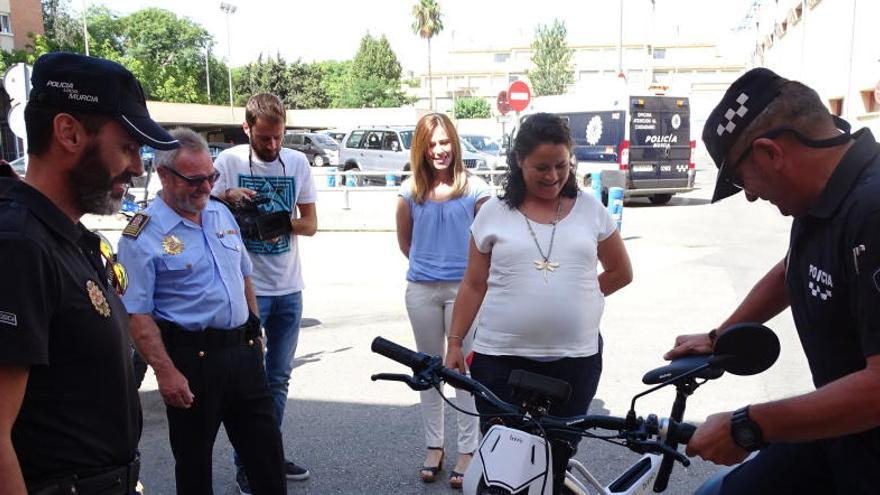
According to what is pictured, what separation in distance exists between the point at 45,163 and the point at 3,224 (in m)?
0.23

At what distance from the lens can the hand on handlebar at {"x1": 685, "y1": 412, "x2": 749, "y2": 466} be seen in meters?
1.84

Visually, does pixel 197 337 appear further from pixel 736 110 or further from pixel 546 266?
pixel 736 110

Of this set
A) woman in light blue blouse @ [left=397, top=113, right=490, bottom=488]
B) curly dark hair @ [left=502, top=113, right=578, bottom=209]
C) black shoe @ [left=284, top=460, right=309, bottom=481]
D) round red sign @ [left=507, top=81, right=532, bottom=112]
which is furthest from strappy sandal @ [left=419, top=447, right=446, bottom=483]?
round red sign @ [left=507, top=81, right=532, bottom=112]

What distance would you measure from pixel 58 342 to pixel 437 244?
2.56m

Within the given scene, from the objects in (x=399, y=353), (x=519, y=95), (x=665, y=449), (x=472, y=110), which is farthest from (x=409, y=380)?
(x=472, y=110)

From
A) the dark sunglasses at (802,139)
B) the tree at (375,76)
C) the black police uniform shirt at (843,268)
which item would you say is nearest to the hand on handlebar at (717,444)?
the black police uniform shirt at (843,268)

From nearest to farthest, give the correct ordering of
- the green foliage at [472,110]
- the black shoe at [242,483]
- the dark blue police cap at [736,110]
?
the dark blue police cap at [736,110]
the black shoe at [242,483]
the green foliage at [472,110]

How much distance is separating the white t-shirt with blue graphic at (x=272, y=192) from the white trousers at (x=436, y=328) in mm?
670

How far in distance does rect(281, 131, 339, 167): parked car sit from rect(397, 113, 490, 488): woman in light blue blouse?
29.2m

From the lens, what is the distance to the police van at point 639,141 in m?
17.5

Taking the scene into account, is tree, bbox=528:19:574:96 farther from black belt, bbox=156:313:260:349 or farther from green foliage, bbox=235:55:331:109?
black belt, bbox=156:313:260:349

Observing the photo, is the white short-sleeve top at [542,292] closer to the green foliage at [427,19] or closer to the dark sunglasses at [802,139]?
the dark sunglasses at [802,139]

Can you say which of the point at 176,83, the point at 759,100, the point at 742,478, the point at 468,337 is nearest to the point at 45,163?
the point at 759,100

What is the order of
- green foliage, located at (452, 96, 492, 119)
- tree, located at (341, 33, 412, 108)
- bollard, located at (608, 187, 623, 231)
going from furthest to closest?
tree, located at (341, 33, 412, 108) → green foliage, located at (452, 96, 492, 119) → bollard, located at (608, 187, 623, 231)
